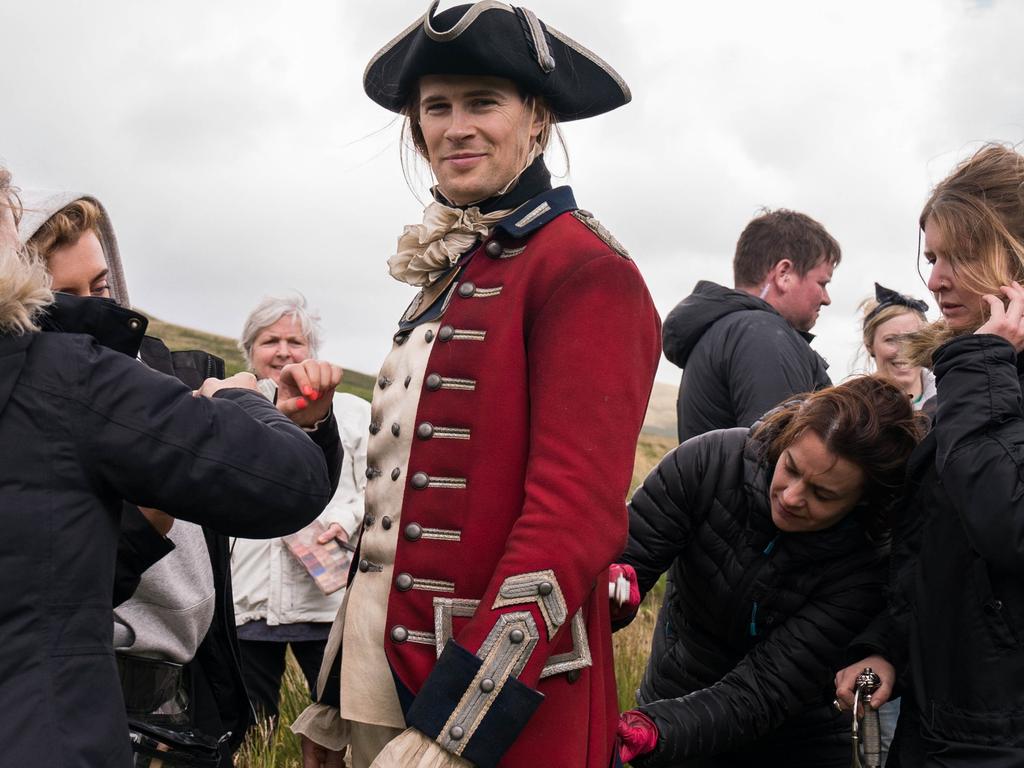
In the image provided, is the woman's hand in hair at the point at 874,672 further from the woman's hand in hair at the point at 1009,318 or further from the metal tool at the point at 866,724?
the woman's hand in hair at the point at 1009,318

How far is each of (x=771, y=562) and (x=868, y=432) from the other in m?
0.48

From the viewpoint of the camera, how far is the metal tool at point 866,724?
9.66 ft

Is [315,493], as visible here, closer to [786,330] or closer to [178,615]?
[178,615]

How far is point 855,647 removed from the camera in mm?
3084

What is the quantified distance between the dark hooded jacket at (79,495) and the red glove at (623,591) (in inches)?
45.9

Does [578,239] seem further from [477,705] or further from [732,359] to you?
[732,359]

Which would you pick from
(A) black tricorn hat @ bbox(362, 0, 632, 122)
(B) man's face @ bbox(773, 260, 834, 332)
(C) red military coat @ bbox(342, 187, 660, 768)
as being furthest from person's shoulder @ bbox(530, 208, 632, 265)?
(B) man's face @ bbox(773, 260, 834, 332)

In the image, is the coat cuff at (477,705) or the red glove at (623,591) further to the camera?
the red glove at (623,591)

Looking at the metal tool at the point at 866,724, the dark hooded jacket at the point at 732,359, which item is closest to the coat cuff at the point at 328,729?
the metal tool at the point at 866,724

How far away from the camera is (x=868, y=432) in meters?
3.29

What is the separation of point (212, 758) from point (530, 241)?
165 cm

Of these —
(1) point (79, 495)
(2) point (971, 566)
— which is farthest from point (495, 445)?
(2) point (971, 566)

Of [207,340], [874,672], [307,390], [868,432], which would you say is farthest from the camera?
[207,340]

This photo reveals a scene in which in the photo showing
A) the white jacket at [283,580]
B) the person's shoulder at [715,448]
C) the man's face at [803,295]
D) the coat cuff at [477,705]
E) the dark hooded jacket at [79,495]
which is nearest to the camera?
the dark hooded jacket at [79,495]
